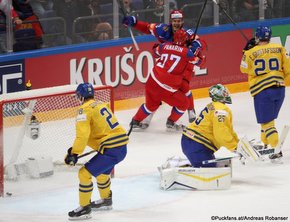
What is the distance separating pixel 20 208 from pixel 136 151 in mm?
2539

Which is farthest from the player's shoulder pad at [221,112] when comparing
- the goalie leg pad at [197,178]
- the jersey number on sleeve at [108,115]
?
the jersey number on sleeve at [108,115]

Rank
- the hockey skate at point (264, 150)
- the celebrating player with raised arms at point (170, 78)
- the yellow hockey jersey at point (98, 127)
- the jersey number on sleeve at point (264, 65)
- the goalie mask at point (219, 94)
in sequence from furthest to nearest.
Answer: the celebrating player with raised arms at point (170, 78)
the jersey number on sleeve at point (264, 65)
the hockey skate at point (264, 150)
the goalie mask at point (219, 94)
the yellow hockey jersey at point (98, 127)

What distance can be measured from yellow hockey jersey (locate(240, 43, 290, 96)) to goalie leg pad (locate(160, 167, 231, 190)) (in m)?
1.54

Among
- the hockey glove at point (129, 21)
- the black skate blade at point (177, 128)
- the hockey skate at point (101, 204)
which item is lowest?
the black skate blade at point (177, 128)

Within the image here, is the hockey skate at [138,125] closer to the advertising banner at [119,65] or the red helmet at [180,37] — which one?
the advertising banner at [119,65]

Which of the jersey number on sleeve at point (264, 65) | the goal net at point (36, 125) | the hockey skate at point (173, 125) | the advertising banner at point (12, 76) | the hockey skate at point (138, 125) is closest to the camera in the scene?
the goal net at point (36, 125)

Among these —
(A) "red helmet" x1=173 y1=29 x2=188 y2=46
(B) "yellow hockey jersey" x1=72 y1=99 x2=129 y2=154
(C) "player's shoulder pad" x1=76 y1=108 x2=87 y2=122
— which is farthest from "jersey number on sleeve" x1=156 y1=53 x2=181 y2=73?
(C) "player's shoulder pad" x1=76 y1=108 x2=87 y2=122

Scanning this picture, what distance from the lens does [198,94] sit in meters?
15.6

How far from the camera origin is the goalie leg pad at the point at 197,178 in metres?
11.4

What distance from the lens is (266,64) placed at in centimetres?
1258

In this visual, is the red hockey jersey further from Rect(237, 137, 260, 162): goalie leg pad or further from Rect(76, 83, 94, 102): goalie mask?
Rect(76, 83, 94, 102): goalie mask

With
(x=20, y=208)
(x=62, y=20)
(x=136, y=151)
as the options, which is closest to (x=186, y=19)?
(x=62, y=20)

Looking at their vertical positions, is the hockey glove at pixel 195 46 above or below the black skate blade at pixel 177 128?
above

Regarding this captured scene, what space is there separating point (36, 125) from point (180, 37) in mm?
2761
